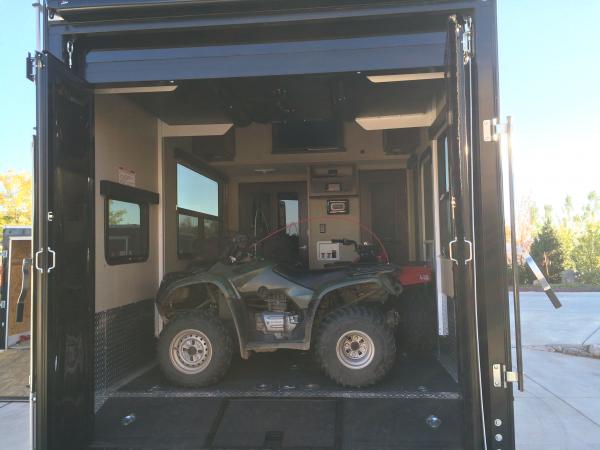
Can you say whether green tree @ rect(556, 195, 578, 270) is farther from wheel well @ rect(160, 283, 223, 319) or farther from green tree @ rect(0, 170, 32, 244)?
green tree @ rect(0, 170, 32, 244)

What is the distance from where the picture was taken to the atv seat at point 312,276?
13.1 ft

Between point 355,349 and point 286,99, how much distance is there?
2366 millimetres

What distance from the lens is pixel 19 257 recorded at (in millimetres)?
6594

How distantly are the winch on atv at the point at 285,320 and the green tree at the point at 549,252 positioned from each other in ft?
41.7

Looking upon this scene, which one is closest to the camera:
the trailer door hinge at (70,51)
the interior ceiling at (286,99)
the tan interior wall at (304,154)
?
the trailer door hinge at (70,51)

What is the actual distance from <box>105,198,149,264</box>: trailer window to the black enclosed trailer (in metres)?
0.02

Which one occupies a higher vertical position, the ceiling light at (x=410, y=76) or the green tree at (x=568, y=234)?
the ceiling light at (x=410, y=76)

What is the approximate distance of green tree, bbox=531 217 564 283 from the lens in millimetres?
14867

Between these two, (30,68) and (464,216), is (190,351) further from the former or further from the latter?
(464,216)

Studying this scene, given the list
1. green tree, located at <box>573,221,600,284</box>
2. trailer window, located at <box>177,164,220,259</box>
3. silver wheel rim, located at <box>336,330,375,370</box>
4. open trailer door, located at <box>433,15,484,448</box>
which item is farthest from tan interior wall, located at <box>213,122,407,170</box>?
green tree, located at <box>573,221,600,284</box>

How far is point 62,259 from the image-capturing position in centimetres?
271

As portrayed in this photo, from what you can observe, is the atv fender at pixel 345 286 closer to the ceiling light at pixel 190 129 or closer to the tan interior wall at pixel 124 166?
the tan interior wall at pixel 124 166

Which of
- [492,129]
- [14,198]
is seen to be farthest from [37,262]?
[14,198]

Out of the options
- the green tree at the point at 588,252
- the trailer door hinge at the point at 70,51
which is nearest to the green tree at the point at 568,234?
the green tree at the point at 588,252
